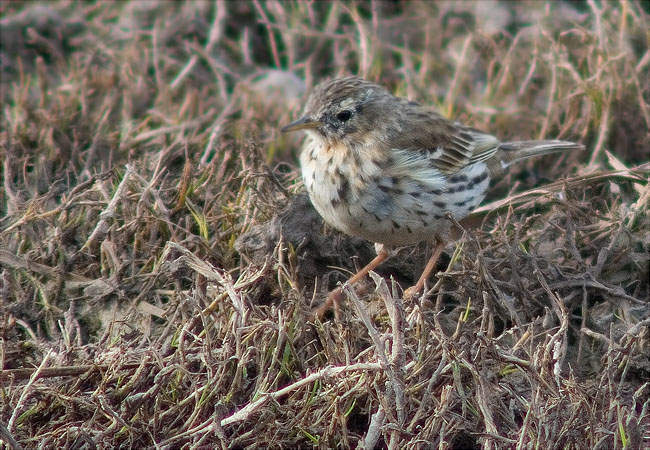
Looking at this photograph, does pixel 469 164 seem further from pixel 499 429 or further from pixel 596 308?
pixel 499 429

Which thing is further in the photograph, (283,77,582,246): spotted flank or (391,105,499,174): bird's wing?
(391,105,499,174): bird's wing

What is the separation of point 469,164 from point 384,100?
2.26 feet

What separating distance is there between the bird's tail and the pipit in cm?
41

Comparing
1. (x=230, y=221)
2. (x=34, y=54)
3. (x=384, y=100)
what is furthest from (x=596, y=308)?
(x=34, y=54)

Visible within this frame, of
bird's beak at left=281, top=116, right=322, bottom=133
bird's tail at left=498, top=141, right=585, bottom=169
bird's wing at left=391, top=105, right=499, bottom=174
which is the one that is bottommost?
bird's tail at left=498, top=141, right=585, bottom=169

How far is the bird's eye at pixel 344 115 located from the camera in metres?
5.35

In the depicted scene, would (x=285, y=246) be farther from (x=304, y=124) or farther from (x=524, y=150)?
(x=524, y=150)

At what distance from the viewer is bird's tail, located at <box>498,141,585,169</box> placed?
6219mm

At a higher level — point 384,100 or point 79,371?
point 384,100

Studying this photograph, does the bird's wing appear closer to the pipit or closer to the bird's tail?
the pipit

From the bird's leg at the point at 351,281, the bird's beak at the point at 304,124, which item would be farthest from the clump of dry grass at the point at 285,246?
the bird's beak at the point at 304,124

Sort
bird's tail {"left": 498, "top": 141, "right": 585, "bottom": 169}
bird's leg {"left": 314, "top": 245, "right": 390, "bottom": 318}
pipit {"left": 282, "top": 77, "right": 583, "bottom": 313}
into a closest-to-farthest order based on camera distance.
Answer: bird's leg {"left": 314, "top": 245, "right": 390, "bottom": 318} < pipit {"left": 282, "top": 77, "right": 583, "bottom": 313} < bird's tail {"left": 498, "top": 141, "right": 585, "bottom": 169}

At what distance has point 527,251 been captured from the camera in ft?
17.6

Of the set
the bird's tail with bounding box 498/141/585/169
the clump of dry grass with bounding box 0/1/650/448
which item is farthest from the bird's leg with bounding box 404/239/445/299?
the bird's tail with bounding box 498/141/585/169
